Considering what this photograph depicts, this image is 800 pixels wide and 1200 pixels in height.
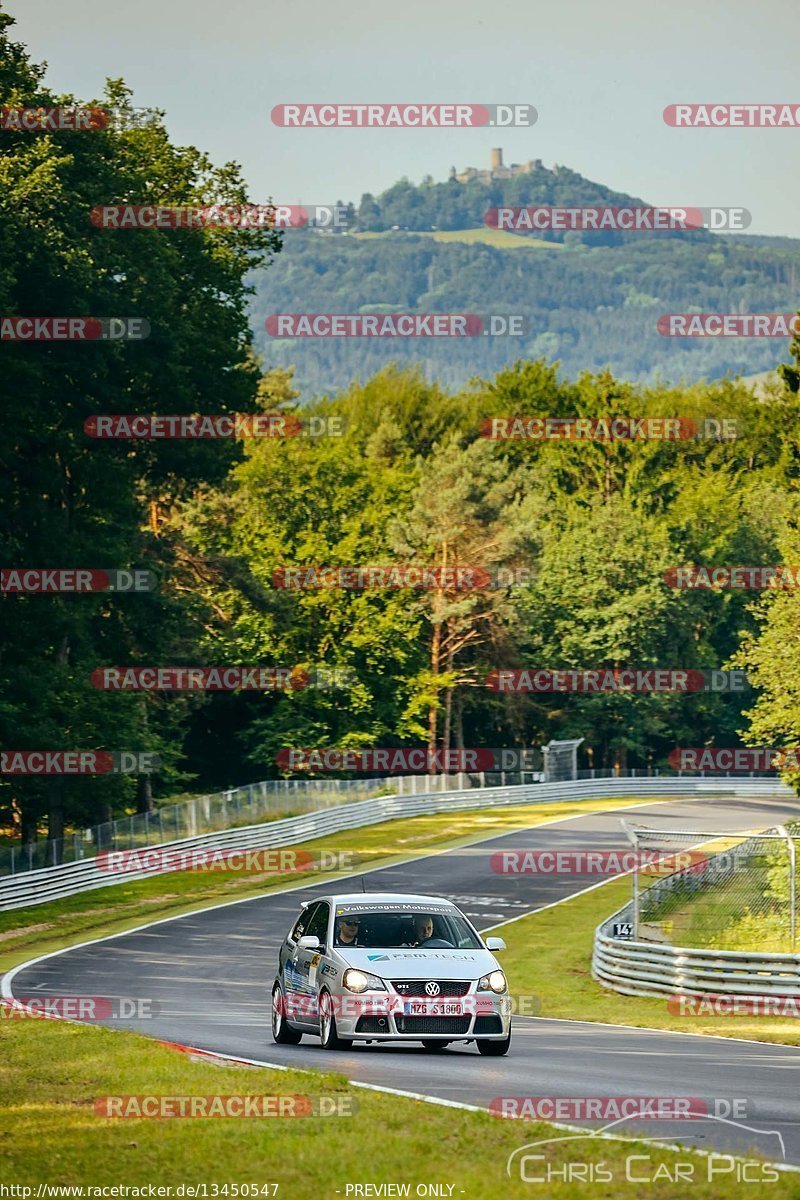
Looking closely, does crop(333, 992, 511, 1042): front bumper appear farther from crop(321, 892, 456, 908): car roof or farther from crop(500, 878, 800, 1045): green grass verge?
crop(500, 878, 800, 1045): green grass verge

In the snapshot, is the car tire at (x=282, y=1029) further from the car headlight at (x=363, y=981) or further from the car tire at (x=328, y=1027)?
the car headlight at (x=363, y=981)

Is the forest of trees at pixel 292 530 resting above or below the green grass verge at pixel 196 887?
above

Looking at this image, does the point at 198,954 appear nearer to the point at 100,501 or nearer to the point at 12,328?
the point at 12,328

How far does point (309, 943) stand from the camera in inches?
701

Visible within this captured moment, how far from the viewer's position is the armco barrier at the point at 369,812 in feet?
140

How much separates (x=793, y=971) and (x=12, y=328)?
83.5 ft

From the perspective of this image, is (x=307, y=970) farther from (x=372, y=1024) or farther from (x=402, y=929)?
(x=372, y=1024)

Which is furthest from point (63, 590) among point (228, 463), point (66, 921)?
point (66, 921)

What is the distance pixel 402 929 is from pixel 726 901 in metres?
10.1

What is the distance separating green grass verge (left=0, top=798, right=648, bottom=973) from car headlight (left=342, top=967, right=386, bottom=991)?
52.3 ft

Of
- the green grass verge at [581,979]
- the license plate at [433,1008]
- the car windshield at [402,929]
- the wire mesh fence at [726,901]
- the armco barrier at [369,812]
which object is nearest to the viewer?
the license plate at [433,1008]

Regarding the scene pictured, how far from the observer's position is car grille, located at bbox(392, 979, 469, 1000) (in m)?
16.6

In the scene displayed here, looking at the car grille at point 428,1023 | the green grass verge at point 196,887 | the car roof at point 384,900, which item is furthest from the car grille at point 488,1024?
the green grass verge at point 196,887

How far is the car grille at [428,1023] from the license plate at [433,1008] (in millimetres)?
38
